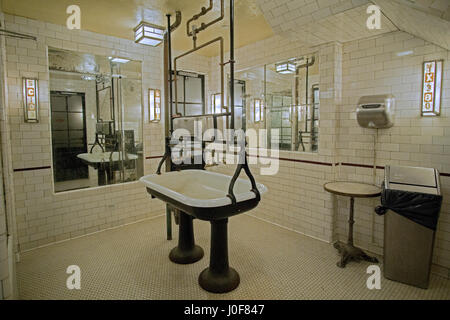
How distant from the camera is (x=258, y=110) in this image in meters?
4.81

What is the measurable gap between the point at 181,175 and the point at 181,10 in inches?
81.5

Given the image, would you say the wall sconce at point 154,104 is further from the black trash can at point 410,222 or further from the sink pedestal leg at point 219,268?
the black trash can at point 410,222

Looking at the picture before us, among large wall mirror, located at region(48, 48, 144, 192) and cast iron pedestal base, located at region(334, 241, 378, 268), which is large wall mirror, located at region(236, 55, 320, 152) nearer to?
cast iron pedestal base, located at region(334, 241, 378, 268)

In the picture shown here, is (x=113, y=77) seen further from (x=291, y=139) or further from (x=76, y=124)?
(x=291, y=139)

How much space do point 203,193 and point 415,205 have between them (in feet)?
7.19

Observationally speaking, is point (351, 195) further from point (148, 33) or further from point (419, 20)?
point (148, 33)

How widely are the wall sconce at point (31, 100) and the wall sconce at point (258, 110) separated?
338cm

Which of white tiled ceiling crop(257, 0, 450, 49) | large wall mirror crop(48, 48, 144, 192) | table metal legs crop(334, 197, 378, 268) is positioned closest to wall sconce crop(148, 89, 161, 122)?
large wall mirror crop(48, 48, 144, 192)

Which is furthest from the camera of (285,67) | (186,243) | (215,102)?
(215,102)

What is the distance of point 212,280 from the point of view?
269 centimetres

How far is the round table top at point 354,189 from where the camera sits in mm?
2977

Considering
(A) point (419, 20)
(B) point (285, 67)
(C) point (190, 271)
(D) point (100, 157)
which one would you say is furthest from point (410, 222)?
(D) point (100, 157)

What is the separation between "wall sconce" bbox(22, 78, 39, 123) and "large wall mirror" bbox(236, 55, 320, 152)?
3.24m
